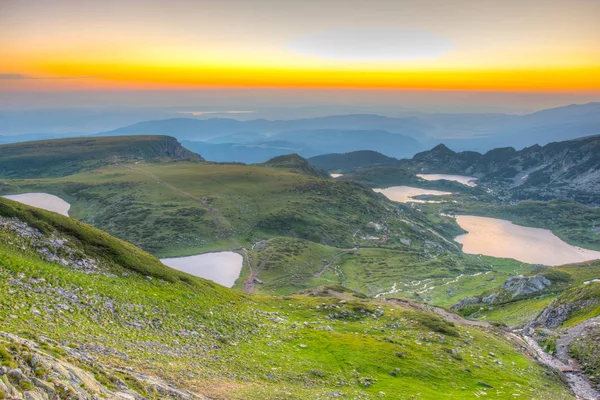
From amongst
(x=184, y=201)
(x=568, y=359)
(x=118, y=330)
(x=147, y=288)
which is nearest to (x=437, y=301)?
(x=568, y=359)

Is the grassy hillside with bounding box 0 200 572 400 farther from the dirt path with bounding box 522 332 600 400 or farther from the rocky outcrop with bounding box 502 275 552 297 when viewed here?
the rocky outcrop with bounding box 502 275 552 297

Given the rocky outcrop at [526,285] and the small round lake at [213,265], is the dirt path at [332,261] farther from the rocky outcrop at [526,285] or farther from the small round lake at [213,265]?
the rocky outcrop at [526,285]

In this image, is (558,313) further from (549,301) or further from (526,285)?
(526,285)

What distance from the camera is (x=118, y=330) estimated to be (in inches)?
1281

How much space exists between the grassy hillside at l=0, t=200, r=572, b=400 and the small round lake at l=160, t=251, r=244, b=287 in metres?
63.4

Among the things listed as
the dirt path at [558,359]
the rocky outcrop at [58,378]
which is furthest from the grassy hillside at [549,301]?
the rocky outcrop at [58,378]

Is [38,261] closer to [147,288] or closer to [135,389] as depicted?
[147,288]

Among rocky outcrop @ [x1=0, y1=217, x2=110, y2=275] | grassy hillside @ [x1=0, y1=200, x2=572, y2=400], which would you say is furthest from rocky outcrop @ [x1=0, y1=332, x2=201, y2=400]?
rocky outcrop @ [x1=0, y1=217, x2=110, y2=275]

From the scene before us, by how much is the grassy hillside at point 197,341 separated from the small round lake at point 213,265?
63351 millimetres

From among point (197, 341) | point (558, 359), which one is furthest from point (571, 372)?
point (197, 341)

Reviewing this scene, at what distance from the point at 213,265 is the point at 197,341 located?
314 ft

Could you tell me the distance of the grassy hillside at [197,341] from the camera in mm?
25750

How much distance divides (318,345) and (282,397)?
Answer: 54.7 feet

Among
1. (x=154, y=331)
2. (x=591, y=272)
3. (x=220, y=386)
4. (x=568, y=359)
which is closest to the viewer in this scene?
(x=220, y=386)
